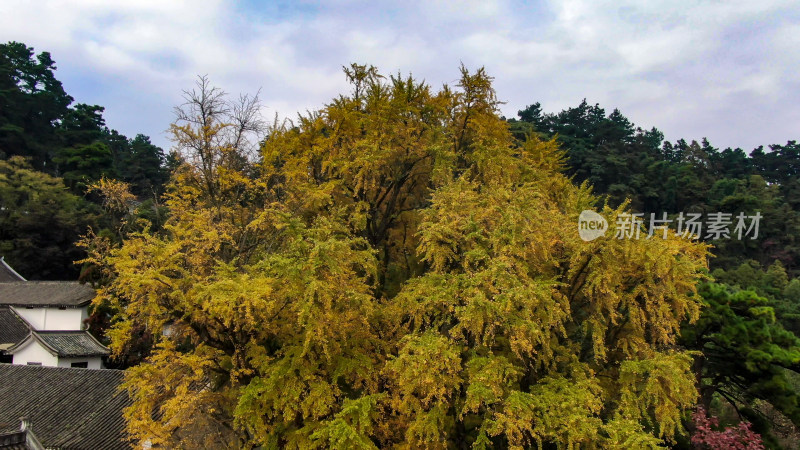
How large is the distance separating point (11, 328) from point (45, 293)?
1.99 m

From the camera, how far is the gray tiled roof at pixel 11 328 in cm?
2153

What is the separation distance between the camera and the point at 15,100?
36.9 meters

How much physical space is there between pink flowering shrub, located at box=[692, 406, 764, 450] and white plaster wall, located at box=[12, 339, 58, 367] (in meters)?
22.4

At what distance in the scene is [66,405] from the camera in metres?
13.4

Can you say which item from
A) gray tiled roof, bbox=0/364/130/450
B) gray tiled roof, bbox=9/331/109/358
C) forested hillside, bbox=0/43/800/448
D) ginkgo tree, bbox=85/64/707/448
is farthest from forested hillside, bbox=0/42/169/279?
ginkgo tree, bbox=85/64/707/448

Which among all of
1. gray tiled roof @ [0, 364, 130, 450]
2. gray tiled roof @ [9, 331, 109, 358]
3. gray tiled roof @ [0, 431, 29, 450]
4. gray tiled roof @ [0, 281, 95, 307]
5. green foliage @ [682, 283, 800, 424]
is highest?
green foliage @ [682, 283, 800, 424]

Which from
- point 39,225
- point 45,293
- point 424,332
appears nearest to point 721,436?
point 424,332

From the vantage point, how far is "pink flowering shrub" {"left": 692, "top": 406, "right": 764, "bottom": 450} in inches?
361

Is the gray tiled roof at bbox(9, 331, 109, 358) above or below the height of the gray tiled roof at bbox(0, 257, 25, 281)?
below

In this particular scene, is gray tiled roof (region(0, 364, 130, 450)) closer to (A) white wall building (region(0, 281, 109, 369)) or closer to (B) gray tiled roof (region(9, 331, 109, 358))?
(B) gray tiled roof (region(9, 331, 109, 358))

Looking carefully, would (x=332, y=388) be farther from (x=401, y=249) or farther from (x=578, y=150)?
(x=578, y=150)

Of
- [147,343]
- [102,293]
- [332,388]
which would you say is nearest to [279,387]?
[332,388]

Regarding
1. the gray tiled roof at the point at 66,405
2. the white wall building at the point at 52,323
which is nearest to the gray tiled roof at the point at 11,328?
the white wall building at the point at 52,323

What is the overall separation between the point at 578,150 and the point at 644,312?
33.2 m
